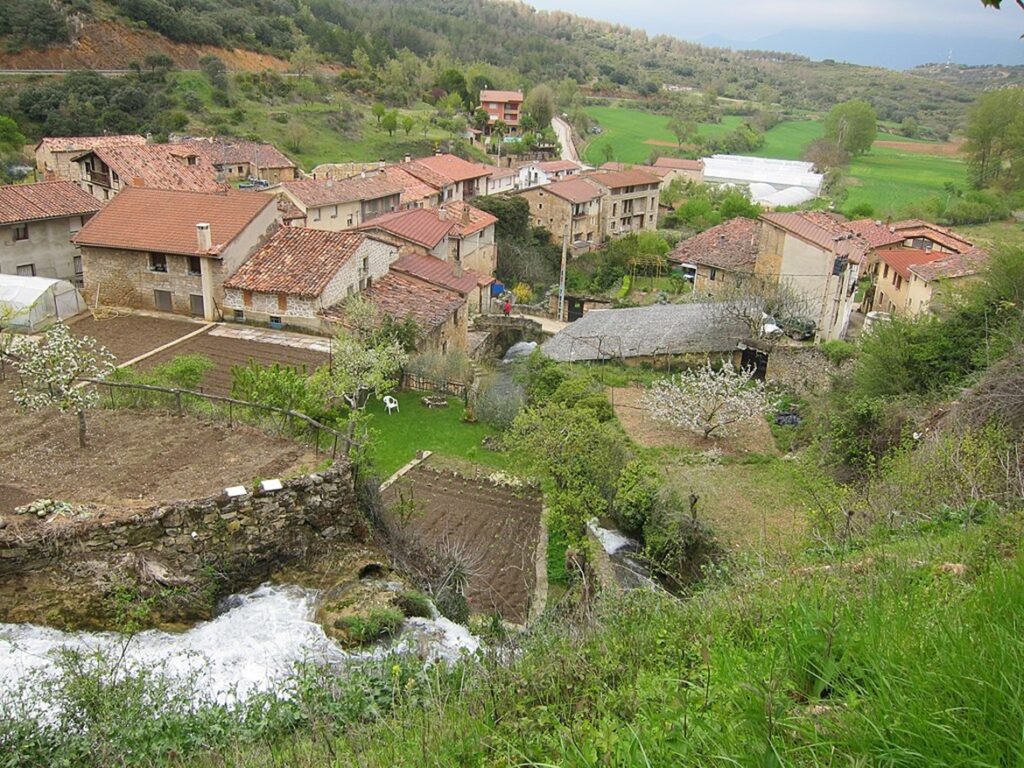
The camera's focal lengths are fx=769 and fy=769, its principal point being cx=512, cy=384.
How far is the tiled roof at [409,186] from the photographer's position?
54.0 meters

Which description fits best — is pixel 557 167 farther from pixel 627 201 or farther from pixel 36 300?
pixel 36 300

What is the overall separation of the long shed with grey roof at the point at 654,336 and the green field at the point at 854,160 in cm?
4490

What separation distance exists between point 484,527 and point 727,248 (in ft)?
97.6

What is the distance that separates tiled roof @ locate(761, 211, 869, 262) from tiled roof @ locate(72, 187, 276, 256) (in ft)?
72.5

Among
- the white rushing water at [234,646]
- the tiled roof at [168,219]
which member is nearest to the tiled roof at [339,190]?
the tiled roof at [168,219]

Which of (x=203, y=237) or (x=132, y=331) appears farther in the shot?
(x=203, y=237)

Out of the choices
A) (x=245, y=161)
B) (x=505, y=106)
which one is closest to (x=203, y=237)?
(x=245, y=161)

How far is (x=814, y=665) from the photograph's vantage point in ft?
14.5

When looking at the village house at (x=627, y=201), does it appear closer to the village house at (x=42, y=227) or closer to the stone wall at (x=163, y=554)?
the village house at (x=42, y=227)

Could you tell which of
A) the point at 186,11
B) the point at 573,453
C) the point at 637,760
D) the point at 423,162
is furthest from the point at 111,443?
the point at 186,11

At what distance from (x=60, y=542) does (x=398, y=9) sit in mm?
191563

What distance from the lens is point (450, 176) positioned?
5994 centimetres

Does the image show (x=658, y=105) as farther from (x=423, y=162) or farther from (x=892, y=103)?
(x=423, y=162)

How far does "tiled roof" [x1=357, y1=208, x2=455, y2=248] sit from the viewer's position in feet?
119
